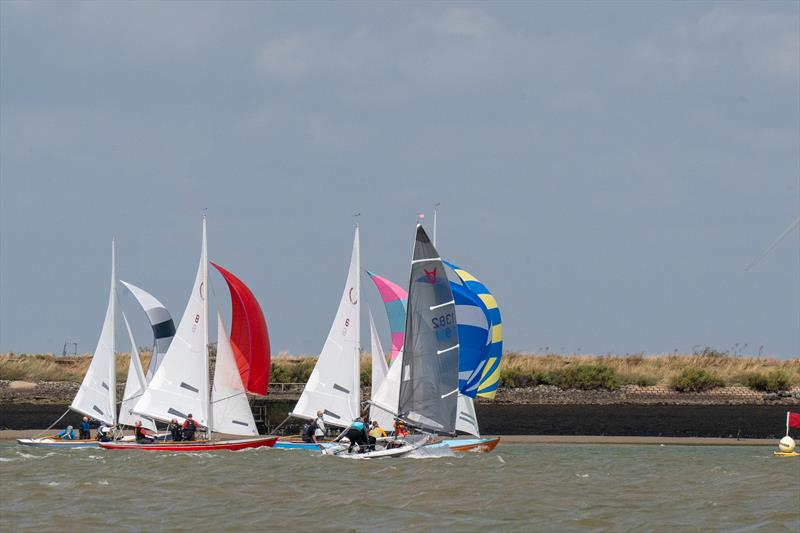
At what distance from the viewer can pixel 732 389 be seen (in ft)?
205

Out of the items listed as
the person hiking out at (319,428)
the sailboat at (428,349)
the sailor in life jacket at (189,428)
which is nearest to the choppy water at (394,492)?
the person hiking out at (319,428)

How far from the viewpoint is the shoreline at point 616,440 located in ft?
156

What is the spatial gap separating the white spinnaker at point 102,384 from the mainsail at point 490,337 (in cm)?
1197

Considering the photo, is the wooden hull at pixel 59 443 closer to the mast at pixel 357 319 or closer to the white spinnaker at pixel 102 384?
the white spinnaker at pixel 102 384

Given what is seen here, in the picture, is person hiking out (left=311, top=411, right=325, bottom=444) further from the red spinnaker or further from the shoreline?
the shoreline

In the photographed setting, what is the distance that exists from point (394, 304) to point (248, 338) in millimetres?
4893

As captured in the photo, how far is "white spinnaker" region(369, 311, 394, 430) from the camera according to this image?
43.0 meters

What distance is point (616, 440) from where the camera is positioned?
48.5 m

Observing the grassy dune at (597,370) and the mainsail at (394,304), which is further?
the grassy dune at (597,370)

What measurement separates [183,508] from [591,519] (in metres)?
8.02

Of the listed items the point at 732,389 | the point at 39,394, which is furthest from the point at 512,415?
the point at 39,394

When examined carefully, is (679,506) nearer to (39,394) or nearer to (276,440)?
(276,440)

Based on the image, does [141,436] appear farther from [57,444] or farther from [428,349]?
[428,349]

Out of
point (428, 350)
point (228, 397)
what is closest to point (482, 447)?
point (428, 350)
